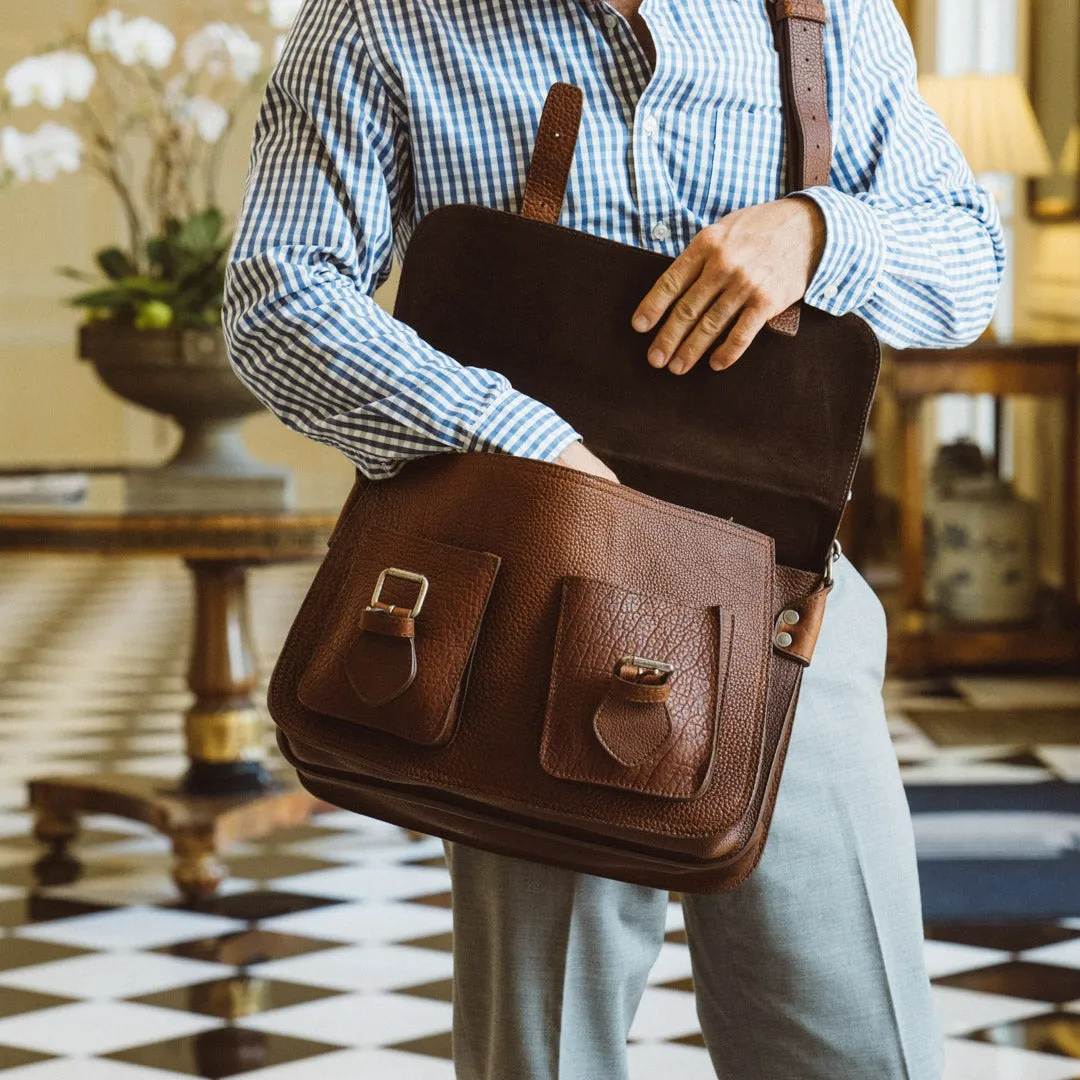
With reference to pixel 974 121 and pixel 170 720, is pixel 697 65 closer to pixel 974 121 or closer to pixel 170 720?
pixel 170 720

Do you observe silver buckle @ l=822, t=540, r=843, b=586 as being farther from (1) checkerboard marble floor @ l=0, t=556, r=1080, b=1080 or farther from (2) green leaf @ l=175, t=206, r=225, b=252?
(2) green leaf @ l=175, t=206, r=225, b=252

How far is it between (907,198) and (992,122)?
4406mm

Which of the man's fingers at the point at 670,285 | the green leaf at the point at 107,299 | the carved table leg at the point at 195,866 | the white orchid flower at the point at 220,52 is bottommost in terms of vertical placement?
the carved table leg at the point at 195,866

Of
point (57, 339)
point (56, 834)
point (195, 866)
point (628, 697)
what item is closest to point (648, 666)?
point (628, 697)

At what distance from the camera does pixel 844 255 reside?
1194mm

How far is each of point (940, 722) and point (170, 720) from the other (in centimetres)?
221

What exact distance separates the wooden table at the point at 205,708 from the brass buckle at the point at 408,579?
2008 millimetres

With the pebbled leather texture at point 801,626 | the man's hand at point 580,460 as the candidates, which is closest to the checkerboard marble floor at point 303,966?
the pebbled leather texture at point 801,626

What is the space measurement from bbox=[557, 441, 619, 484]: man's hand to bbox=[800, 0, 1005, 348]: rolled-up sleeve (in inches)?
8.7

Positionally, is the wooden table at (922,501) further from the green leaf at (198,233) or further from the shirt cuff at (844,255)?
the shirt cuff at (844,255)

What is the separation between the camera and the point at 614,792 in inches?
43.3

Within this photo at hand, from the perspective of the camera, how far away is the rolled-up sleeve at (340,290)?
1.16m

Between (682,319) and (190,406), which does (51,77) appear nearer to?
(190,406)

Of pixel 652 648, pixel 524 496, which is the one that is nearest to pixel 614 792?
pixel 652 648
